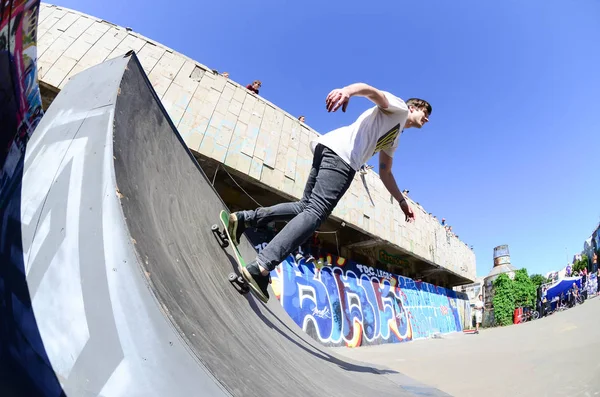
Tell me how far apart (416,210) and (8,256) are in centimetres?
1663

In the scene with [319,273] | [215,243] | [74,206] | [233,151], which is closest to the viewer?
[74,206]

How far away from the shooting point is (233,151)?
7.69m

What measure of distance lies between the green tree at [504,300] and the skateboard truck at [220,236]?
1355 inches

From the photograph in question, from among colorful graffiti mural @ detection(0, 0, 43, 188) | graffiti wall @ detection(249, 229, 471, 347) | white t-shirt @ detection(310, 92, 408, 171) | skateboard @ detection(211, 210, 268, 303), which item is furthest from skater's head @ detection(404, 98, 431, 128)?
graffiti wall @ detection(249, 229, 471, 347)

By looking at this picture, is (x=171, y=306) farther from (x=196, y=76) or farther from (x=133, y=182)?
(x=196, y=76)

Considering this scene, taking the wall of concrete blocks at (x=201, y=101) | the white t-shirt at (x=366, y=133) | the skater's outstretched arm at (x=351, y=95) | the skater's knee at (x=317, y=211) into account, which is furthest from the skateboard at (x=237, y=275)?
the wall of concrete blocks at (x=201, y=101)

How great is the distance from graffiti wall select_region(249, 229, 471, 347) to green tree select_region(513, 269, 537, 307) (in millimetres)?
18815

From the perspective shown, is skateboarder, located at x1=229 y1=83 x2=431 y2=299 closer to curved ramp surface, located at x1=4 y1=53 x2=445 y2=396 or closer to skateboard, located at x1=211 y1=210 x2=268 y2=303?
skateboard, located at x1=211 y1=210 x2=268 y2=303

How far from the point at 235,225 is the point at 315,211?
591 millimetres

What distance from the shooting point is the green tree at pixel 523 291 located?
2952 centimetres

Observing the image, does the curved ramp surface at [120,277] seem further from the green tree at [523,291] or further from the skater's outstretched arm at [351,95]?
the green tree at [523,291]

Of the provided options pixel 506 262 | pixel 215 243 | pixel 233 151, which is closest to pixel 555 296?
pixel 506 262

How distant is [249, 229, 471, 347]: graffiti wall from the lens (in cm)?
891

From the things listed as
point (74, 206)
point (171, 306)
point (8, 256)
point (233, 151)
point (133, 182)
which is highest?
point (233, 151)
